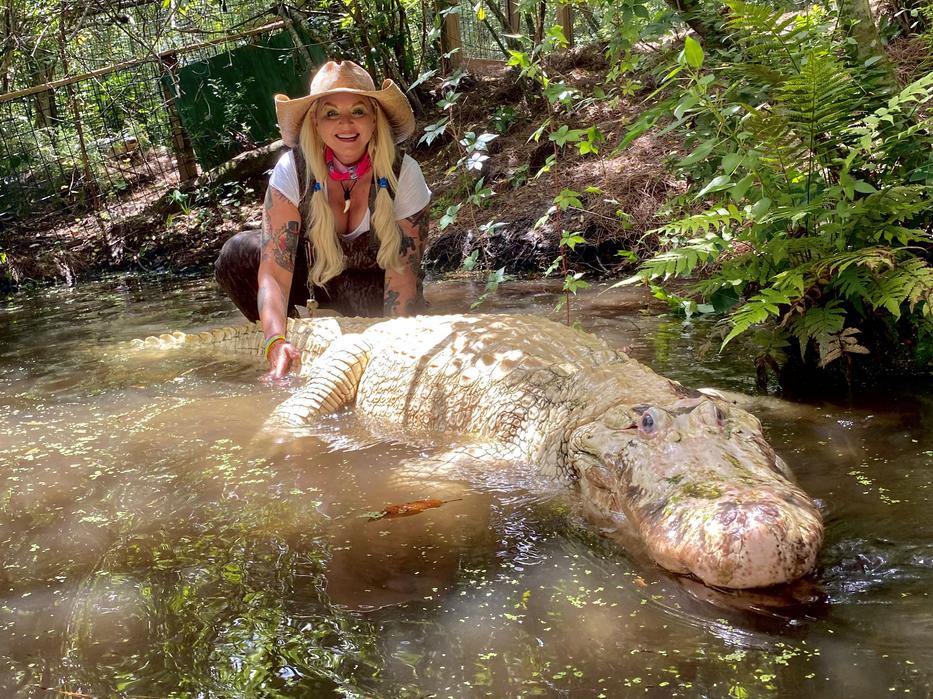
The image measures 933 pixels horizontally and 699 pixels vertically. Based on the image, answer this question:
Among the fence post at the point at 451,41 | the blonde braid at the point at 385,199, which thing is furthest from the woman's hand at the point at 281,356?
the fence post at the point at 451,41

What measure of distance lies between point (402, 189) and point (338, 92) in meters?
0.72

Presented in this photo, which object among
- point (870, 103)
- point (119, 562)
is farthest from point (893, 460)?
point (119, 562)

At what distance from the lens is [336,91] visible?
171 inches

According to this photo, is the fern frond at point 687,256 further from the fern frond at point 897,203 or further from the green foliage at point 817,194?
the fern frond at point 897,203

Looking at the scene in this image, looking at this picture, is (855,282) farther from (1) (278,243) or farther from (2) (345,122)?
(1) (278,243)

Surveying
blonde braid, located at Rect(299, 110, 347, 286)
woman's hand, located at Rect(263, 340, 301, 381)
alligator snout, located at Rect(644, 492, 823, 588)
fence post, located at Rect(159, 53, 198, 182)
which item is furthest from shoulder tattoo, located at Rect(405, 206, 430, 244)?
fence post, located at Rect(159, 53, 198, 182)

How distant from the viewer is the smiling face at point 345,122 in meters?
4.52

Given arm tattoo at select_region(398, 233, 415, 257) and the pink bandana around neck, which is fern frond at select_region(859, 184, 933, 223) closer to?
arm tattoo at select_region(398, 233, 415, 257)

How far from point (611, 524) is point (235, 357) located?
3.48 meters

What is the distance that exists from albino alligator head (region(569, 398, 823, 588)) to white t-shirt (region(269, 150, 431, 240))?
2470 millimetres

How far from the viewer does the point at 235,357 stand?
17.2 feet

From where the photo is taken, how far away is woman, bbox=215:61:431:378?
451cm

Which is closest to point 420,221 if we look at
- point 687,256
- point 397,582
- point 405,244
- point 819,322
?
point 405,244

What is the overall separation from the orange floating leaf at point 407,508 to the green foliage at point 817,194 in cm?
133
